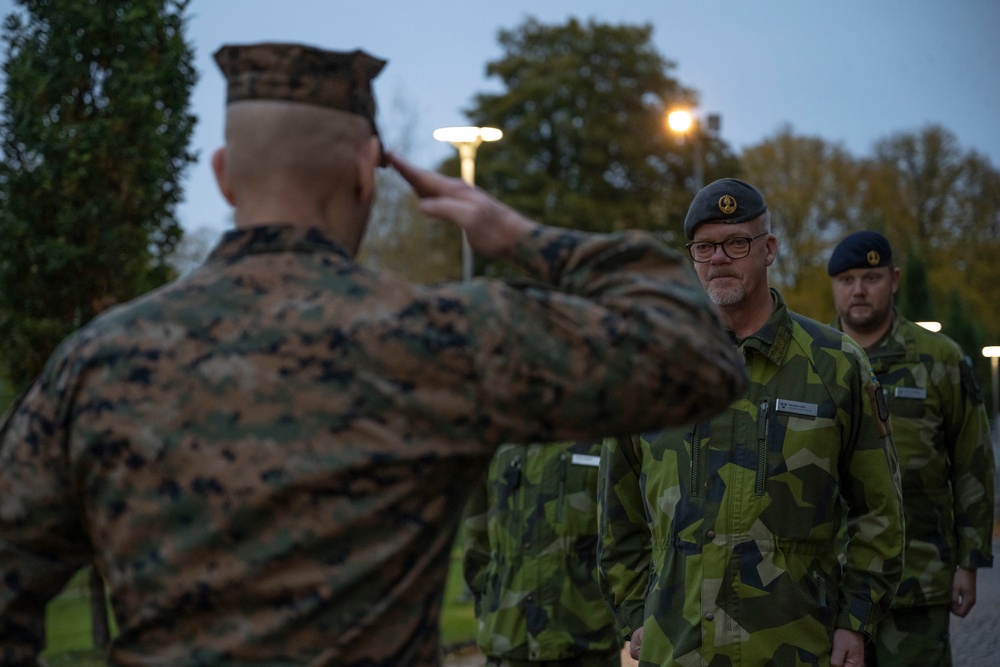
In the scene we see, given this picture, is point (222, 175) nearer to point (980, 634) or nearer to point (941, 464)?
point (941, 464)

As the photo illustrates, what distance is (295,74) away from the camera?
2.44 metres

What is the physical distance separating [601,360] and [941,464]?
5161 mm

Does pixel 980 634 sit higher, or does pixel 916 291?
pixel 916 291

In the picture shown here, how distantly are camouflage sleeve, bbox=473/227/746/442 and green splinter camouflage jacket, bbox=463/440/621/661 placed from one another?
458 centimetres

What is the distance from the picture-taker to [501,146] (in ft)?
131

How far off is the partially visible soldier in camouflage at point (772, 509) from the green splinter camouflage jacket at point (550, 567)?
1.89 meters

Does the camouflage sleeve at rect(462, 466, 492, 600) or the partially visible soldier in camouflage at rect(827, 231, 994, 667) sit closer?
the partially visible soldier in camouflage at rect(827, 231, 994, 667)

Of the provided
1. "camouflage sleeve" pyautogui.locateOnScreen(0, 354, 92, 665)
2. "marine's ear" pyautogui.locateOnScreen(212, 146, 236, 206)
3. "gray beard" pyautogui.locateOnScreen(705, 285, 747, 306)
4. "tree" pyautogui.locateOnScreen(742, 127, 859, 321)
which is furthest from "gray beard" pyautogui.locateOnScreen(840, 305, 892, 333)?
"tree" pyautogui.locateOnScreen(742, 127, 859, 321)

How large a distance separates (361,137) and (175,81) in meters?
10.1

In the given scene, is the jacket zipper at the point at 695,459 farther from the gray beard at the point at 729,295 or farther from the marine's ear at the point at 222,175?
the marine's ear at the point at 222,175

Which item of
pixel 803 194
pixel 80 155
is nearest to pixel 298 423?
pixel 80 155

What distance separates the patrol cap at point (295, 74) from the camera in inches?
96.0

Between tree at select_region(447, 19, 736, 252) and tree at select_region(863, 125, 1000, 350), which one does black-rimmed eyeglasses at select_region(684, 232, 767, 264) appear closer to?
tree at select_region(447, 19, 736, 252)

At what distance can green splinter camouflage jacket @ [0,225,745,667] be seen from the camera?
2275 mm
